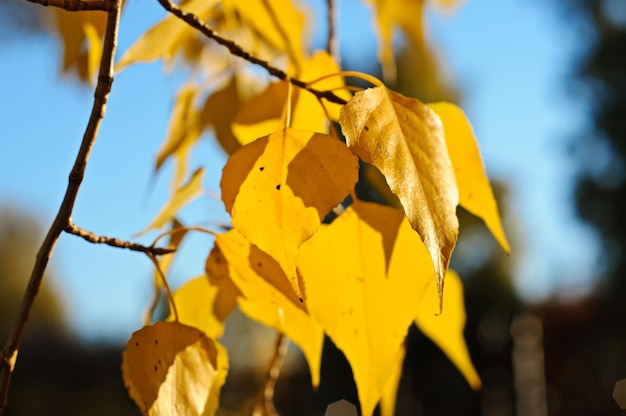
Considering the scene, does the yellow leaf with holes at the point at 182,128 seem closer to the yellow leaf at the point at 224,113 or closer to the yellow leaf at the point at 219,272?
the yellow leaf at the point at 224,113

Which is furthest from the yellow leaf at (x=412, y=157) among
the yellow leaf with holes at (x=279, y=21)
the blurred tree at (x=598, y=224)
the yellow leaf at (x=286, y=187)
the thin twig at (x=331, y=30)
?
the blurred tree at (x=598, y=224)

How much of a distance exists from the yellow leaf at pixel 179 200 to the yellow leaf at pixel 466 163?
0.11m

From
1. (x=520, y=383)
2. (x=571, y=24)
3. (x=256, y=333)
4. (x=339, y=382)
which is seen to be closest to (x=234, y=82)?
(x=256, y=333)

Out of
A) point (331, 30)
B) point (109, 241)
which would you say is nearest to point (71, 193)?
point (109, 241)

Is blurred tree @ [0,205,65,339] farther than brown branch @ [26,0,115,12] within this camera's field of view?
Yes

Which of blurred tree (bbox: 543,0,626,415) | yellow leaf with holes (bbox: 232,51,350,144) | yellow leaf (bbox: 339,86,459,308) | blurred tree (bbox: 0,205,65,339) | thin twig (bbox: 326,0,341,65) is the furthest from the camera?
blurred tree (bbox: 0,205,65,339)

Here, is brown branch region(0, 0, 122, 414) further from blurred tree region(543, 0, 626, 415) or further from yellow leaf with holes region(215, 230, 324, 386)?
blurred tree region(543, 0, 626, 415)

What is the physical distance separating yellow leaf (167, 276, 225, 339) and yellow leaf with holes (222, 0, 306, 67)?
10 centimetres

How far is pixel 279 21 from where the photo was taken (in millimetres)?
298

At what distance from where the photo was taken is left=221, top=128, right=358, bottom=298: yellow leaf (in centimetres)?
16

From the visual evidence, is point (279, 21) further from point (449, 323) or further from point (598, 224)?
point (598, 224)

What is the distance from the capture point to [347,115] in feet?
0.54

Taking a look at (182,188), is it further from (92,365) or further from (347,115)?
(92,365)

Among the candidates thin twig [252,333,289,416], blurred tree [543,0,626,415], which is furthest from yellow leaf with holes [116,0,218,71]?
blurred tree [543,0,626,415]
